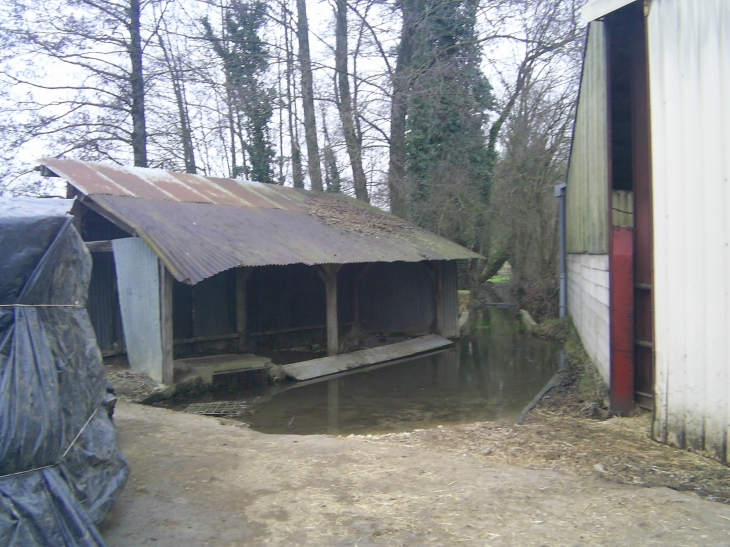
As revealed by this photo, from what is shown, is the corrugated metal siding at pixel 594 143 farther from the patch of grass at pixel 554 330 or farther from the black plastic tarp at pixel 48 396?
the patch of grass at pixel 554 330

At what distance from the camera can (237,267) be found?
1079 centimetres

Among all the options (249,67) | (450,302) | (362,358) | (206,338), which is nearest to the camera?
(206,338)

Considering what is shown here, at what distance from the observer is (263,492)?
4.72 metres

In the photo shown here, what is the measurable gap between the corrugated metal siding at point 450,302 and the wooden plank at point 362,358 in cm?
73

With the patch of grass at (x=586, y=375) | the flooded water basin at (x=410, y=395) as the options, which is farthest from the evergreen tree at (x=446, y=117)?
the patch of grass at (x=586, y=375)

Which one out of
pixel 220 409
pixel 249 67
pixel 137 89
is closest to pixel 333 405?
pixel 220 409

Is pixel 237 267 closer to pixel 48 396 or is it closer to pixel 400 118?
pixel 48 396

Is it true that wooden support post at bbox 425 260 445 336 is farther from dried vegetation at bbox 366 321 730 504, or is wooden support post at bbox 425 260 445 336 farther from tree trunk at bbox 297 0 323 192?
dried vegetation at bbox 366 321 730 504

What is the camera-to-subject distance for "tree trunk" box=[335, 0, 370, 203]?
20.8 m

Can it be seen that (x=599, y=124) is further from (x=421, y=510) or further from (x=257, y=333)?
(x=257, y=333)

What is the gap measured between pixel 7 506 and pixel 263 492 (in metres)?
2.17

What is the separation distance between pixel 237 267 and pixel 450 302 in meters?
7.47

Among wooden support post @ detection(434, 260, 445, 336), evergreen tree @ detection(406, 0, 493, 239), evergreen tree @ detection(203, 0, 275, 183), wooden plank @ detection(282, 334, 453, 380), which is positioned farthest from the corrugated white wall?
evergreen tree @ detection(203, 0, 275, 183)

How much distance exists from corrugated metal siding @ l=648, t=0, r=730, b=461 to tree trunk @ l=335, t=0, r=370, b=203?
1570cm
